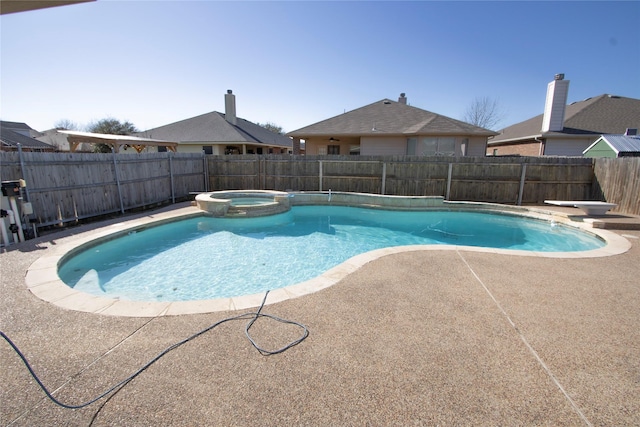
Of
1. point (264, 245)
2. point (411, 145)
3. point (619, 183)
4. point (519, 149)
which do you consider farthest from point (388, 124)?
point (519, 149)

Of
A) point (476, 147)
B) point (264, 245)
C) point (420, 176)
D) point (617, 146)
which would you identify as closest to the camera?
point (264, 245)

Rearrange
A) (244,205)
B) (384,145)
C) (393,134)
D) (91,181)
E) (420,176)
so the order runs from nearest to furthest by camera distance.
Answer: (91,181) → (244,205) → (420,176) → (393,134) → (384,145)

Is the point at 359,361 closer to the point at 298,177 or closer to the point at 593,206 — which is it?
the point at 593,206

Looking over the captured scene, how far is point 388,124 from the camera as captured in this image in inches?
659

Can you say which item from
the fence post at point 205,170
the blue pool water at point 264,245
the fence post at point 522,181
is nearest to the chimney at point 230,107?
the fence post at point 205,170

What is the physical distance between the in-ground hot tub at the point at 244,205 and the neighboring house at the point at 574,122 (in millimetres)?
17804

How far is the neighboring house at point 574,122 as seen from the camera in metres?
17.4

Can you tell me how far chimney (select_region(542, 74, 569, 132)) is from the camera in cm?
1733

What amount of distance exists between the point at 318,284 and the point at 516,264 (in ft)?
12.6

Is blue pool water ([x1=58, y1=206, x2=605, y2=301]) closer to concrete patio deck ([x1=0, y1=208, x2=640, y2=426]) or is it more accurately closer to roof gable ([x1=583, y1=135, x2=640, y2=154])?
concrete patio deck ([x1=0, y1=208, x2=640, y2=426])

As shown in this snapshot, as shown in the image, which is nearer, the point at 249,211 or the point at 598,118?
the point at 249,211

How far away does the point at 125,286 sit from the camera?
18.8 feet

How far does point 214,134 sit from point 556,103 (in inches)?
921

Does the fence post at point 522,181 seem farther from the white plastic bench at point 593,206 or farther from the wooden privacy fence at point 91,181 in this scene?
the wooden privacy fence at point 91,181
